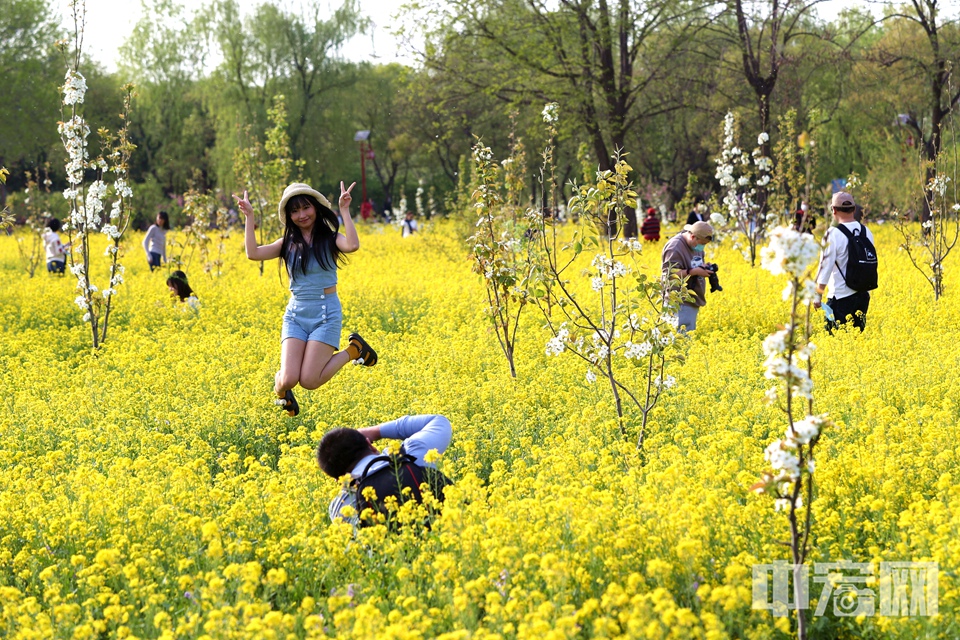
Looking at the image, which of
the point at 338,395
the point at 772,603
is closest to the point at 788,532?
the point at 772,603

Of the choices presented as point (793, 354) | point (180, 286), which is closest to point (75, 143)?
point (180, 286)

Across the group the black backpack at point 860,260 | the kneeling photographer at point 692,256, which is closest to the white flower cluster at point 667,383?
the kneeling photographer at point 692,256

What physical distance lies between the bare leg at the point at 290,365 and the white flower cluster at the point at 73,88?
502cm

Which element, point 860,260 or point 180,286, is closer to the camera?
point 860,260

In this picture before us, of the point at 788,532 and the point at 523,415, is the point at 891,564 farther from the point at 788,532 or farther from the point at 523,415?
the point at 523,415

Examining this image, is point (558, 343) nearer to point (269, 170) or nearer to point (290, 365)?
point (290, 365)

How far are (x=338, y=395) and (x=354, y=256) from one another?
17183mm

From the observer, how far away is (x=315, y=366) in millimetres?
7305

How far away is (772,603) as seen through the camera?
396 cm

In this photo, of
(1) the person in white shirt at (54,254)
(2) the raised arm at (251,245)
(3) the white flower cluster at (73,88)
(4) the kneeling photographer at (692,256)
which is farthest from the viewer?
(1) the person in white shirt at (54,254)

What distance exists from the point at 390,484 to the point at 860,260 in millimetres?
6349

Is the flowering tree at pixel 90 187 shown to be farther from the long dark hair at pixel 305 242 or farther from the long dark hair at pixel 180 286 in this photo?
the long dark hair at pixel 305 242

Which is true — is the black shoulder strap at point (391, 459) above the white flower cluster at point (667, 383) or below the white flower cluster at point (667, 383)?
below

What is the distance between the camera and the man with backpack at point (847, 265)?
940 centimetres
